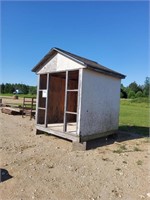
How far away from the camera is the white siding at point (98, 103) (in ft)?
22.6

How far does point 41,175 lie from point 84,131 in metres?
2.75

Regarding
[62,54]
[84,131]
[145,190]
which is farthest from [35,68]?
[145,190]

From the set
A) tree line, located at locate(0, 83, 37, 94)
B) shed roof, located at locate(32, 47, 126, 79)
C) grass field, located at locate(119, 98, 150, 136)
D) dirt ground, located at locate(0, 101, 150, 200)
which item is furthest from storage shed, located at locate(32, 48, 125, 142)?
tree line, located at locate(0, 83, 37, 94)

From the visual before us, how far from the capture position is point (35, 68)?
8797mm

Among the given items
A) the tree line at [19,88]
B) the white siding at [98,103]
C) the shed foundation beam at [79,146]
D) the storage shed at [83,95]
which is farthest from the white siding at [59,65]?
the tree line at [19,88]

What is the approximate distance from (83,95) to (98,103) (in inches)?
40.4

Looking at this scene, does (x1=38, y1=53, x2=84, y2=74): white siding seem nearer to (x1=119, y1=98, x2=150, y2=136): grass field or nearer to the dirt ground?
the dirt ground

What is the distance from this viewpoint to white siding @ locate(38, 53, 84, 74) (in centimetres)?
707

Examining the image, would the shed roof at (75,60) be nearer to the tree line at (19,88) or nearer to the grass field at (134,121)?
the grass field at (134,121)

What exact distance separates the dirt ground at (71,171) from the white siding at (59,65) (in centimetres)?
279

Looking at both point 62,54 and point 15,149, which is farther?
point 62,54

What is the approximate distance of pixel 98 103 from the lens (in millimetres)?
7547

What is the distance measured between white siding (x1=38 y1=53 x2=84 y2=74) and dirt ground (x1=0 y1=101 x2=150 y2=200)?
9.16 ft

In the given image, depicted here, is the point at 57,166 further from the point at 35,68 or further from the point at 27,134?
the point at 35,68
